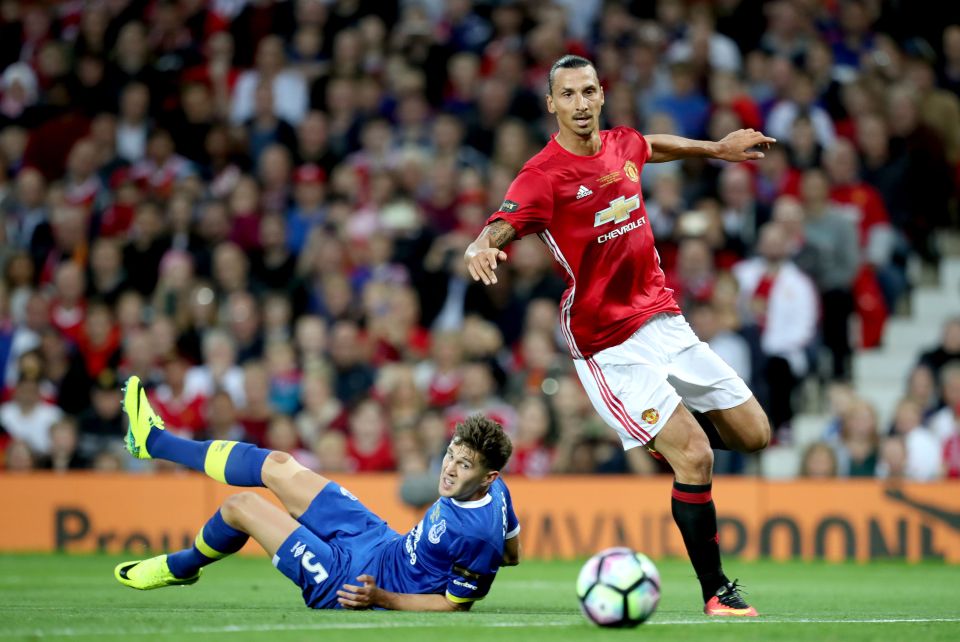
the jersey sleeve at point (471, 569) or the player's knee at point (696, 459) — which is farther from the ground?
the player's knee at point (696, 459)

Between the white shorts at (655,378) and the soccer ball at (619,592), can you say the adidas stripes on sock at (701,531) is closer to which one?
the white shorts at (655,378)

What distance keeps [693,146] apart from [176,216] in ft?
28.7

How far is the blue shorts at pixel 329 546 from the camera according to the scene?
24.7 ft

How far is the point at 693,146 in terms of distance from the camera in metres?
8.30

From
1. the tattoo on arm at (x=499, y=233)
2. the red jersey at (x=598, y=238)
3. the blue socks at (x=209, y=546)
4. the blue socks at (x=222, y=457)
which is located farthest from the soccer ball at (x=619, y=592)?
the blue socks at (x=222, y=457)

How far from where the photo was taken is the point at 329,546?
7617 mm

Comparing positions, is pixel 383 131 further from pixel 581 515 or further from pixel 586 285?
pixel 586 285

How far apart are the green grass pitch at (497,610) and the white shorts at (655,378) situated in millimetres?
1038

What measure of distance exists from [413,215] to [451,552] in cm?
840

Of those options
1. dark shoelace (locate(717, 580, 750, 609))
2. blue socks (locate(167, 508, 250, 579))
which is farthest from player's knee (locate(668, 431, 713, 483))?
blue socks (locate(167, 508, 250, 579))

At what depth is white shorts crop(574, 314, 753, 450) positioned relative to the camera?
7.68m

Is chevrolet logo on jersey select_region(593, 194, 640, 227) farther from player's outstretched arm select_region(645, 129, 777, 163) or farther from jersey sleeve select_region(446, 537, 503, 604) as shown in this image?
jersey sleeve select_region(446, 537, 503, 604)

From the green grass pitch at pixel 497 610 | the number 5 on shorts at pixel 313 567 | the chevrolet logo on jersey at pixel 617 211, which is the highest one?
the chevrolet logo on jersey at pixel 617 211

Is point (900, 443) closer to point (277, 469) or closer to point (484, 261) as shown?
point (277, 469)
